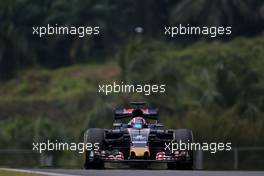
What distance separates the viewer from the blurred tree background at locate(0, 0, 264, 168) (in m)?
42.2

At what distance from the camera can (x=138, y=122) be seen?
2616 centimetres

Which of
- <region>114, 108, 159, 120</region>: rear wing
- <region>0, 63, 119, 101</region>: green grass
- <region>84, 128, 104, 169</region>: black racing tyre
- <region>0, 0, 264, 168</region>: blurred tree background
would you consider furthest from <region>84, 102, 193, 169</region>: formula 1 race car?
<region>0, 63, 119, 101</region>: green grass

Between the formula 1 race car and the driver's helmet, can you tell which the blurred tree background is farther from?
the formula 1 race car

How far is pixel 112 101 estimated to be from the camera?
4216 centimetres

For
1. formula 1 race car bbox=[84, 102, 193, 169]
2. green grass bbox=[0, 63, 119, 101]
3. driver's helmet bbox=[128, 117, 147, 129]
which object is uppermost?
green grass bbox=[0, 63, 119, 101]

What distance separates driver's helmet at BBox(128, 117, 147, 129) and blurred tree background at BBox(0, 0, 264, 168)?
12.8m

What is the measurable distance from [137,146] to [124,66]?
20.2 m

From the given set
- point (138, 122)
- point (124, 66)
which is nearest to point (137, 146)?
point (138, 122)

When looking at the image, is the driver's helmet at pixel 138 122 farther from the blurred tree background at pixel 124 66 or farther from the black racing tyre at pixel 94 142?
the blurred tree background at pixel 124 66

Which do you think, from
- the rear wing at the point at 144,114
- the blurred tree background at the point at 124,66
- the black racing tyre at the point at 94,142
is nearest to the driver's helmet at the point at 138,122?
the rear wing at the point at 144,114

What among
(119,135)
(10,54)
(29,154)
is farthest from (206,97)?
(119,135)

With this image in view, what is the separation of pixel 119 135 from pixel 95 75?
98.0 feet

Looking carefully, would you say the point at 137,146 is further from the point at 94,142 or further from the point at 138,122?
the point at 94,142

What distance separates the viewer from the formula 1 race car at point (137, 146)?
2552 cm
